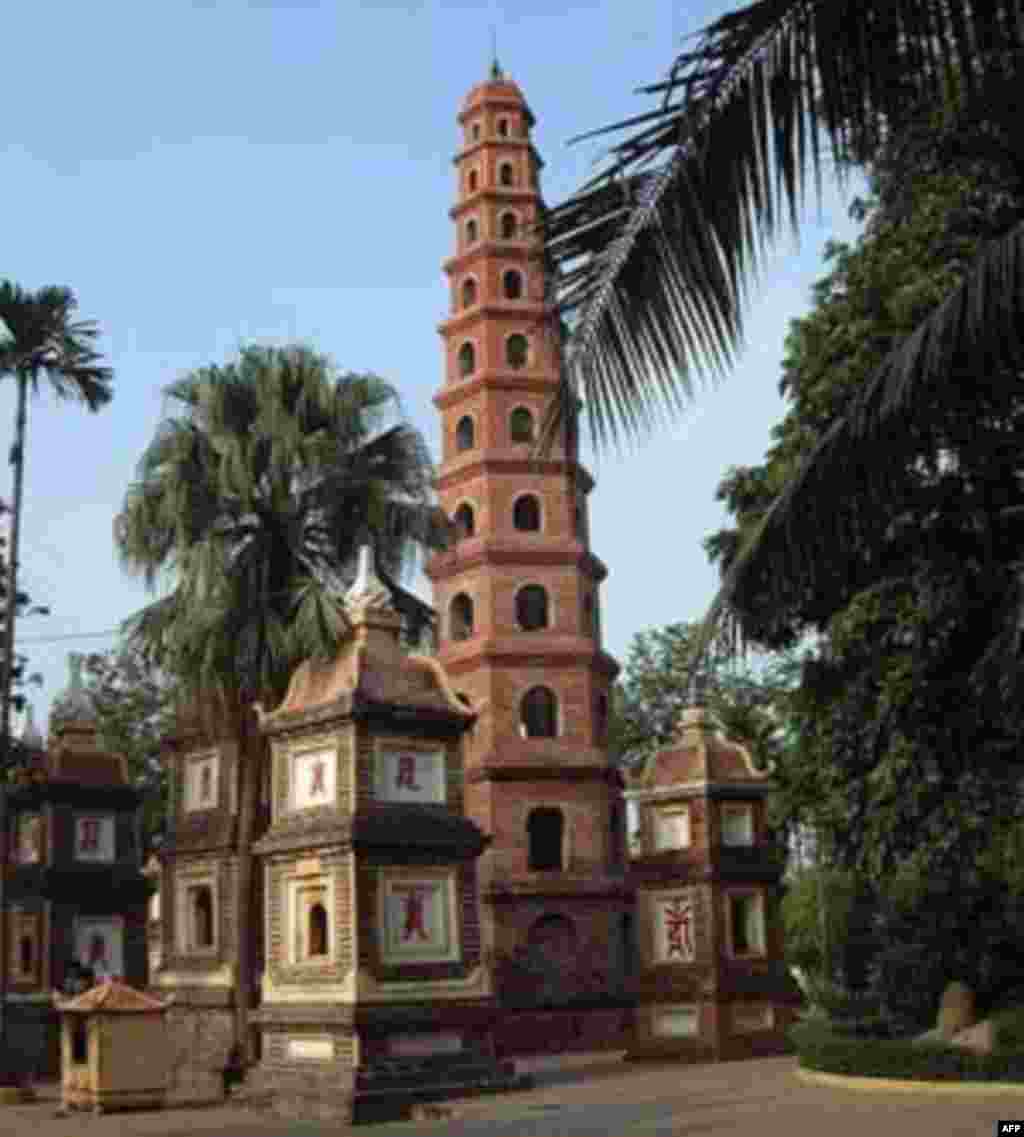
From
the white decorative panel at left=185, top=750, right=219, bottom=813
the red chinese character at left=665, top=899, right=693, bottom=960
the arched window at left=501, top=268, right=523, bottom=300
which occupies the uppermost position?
the arched window at left=501, top=268, right=523, bottom=300

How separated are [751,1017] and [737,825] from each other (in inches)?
143

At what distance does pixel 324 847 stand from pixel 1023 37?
19188 millimetres

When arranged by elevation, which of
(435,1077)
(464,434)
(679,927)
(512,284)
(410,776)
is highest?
(512,284)

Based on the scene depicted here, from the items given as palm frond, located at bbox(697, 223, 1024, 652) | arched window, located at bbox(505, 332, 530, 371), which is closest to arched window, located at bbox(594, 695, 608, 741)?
arched window, located at bbox(505, 332, 530, 371)

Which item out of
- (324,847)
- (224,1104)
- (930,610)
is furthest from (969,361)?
(224,1104)

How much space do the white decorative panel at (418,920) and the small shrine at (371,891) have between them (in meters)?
0.02

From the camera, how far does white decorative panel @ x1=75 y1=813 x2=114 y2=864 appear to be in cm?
3319

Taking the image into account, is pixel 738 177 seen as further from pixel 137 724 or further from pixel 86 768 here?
pixel 137 724

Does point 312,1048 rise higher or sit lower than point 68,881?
lower

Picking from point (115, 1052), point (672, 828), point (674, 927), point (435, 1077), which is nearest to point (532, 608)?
point (672, 828)

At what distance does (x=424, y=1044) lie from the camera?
2327 centimetres

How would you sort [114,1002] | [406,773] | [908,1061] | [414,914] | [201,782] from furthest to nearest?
[201,782], [406,773], [114,1002], [414,914], [908,1061]

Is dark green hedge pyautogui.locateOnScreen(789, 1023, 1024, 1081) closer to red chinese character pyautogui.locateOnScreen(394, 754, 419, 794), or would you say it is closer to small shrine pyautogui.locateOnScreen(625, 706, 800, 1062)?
red chinese character pyautogui.locateOnScreen(394, 754, 419, 794)

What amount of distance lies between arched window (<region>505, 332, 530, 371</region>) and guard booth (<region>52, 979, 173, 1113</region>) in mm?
18444
